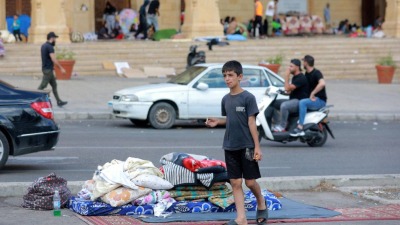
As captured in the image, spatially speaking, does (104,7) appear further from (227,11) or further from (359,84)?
(359,84)

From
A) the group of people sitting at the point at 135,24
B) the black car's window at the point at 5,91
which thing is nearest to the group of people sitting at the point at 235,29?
the group of people sitting at the point at 135,24

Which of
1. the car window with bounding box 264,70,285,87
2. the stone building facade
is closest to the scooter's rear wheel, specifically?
the car window with bounding box 264,70,285,87

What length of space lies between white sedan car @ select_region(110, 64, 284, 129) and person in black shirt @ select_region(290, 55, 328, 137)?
3209mm

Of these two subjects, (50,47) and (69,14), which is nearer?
(50,47)

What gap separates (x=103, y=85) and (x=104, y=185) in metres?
18.0

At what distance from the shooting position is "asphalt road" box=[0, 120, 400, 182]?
558 inches

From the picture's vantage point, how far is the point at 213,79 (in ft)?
69.3

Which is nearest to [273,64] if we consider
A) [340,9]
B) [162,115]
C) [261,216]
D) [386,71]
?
[386,71]

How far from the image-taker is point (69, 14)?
38281 millimetres

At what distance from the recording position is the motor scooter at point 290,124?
56.5ft

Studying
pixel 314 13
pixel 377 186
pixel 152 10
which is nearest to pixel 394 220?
pixel 377 186

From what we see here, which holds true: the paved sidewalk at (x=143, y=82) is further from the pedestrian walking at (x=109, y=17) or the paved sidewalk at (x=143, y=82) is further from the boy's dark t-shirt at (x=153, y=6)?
the pedestrian walking at (x=109, y=17)

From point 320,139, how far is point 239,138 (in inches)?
336

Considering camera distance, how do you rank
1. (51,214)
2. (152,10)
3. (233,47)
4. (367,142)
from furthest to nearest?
(152,10) < (233,47) < (367,142) < (51,214)
